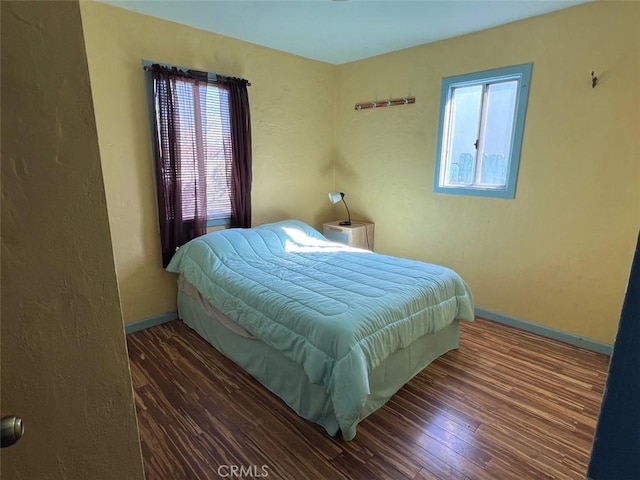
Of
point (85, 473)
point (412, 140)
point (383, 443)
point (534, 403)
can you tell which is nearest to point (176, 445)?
point (383, 443)

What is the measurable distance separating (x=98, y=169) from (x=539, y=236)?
3.05 m

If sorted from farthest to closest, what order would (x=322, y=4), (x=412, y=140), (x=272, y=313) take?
(x=412, y=140) < (x=322, y=4) < (x=272, y=313)

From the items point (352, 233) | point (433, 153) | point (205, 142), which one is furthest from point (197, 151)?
point (433, 153)

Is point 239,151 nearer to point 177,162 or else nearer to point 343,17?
point 177,162

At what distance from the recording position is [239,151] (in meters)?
3.18

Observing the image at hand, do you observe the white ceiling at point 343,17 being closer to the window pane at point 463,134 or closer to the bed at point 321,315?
the window pane at point 463,134

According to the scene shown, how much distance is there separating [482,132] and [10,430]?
11.0ft

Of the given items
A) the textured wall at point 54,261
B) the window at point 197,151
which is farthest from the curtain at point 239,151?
the textured wall at point 54,261

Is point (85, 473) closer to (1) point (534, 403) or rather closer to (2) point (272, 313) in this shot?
(2) point (272, 313)

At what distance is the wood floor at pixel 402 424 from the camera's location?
1.61 m

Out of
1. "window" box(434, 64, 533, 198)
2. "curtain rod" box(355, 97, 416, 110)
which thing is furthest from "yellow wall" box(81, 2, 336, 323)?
"window" box(434, 64, 533, 198)

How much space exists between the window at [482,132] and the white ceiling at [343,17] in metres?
0.41

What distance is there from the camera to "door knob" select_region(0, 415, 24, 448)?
21.0 inches

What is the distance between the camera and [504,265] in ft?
9.77
